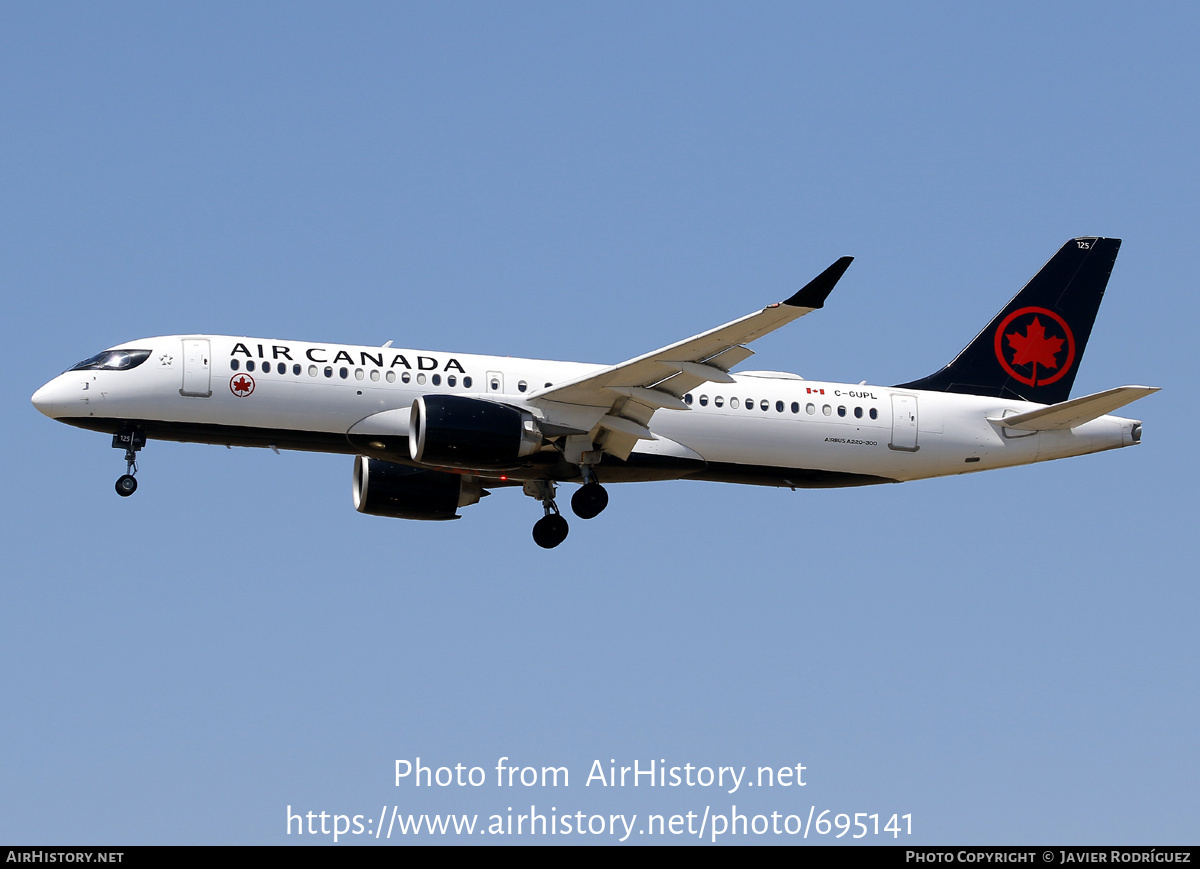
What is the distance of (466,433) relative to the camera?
35.4 m

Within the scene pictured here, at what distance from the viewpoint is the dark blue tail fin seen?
42406 millimetres

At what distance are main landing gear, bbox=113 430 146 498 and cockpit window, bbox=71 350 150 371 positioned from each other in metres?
1.46

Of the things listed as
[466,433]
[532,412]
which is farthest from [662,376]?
[466,433]

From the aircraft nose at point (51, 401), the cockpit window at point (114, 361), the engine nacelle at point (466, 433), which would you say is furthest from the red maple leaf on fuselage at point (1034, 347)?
the aircraft nose at point (51, 401)

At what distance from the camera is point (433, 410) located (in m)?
35.3

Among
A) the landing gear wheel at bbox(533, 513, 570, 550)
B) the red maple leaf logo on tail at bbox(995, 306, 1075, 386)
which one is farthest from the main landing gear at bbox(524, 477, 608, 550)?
the red maple leaf logo on tail at bbox(995, 306, 1075, 386)

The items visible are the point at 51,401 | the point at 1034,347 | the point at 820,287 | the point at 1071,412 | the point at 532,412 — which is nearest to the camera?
Result: the point at 820,287

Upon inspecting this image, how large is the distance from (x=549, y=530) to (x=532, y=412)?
4.34m

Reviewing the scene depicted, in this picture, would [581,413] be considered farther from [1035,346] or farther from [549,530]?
[1035,346]
